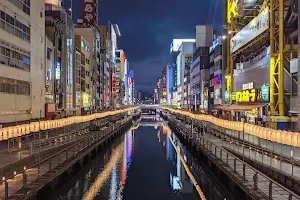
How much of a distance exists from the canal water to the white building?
46.3 ft

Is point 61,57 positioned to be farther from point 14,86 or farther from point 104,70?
point 104,70

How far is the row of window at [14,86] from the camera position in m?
45.2

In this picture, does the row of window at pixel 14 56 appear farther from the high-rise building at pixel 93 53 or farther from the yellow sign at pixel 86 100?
the high-rise building at pixel 93 53

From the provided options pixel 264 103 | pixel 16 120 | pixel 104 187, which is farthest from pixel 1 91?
pixel 264 103

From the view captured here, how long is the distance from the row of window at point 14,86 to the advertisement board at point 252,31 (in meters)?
38.5

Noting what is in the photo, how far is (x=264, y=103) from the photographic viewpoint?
52.1 meters

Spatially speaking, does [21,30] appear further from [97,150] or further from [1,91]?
[97,150]

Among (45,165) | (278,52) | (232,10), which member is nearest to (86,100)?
(232,10)

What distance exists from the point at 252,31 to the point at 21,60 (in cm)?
3919

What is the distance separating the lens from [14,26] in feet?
158

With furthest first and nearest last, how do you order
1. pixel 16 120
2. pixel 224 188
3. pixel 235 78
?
pixel 235 78 < pixel 16 120 < pixel 224 188

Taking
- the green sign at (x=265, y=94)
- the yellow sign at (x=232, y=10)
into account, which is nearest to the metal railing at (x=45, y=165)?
the green sign at (x=265, y=94)

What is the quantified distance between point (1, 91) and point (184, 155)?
2883cm

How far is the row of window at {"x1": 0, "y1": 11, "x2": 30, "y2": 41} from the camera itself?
44500 millimetres
